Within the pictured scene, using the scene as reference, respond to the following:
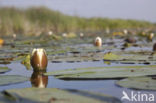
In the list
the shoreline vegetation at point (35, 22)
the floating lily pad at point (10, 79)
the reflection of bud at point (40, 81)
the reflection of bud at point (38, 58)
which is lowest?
the reflection of bud at point (40, 81)

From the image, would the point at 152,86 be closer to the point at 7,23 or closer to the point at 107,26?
the point at 7,23

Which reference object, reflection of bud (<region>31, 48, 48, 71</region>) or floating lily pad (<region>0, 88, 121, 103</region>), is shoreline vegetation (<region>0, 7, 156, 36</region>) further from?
floating lily pad (<region>0, 88, 121, 103</region>)

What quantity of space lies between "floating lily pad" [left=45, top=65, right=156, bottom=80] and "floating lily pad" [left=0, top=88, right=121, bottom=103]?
1.62ft

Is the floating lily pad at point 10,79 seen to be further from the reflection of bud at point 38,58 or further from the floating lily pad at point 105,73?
the reflection of bud at point 38,58

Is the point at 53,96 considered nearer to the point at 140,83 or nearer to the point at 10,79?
the point at 140,83

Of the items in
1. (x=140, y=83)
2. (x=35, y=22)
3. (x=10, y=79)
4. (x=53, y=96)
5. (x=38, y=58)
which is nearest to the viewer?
(x=53, y=96)

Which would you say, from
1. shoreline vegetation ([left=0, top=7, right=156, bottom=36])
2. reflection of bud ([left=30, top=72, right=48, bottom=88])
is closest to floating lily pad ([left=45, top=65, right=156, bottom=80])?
reflection of bud ([left=30, top=72, right=48, bottom=88])

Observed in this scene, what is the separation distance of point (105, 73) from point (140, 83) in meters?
0.38

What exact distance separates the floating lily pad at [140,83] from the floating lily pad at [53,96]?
316 millimetres

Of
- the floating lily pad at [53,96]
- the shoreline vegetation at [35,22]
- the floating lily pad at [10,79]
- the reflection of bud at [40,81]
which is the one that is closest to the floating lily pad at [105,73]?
the reflection of bud at [40,81]

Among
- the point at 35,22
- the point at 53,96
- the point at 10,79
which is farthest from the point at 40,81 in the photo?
the point at 35,22

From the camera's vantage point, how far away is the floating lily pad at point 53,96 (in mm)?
996

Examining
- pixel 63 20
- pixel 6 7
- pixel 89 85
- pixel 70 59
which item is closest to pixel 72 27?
pixel 63 20

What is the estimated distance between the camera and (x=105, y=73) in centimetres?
171
